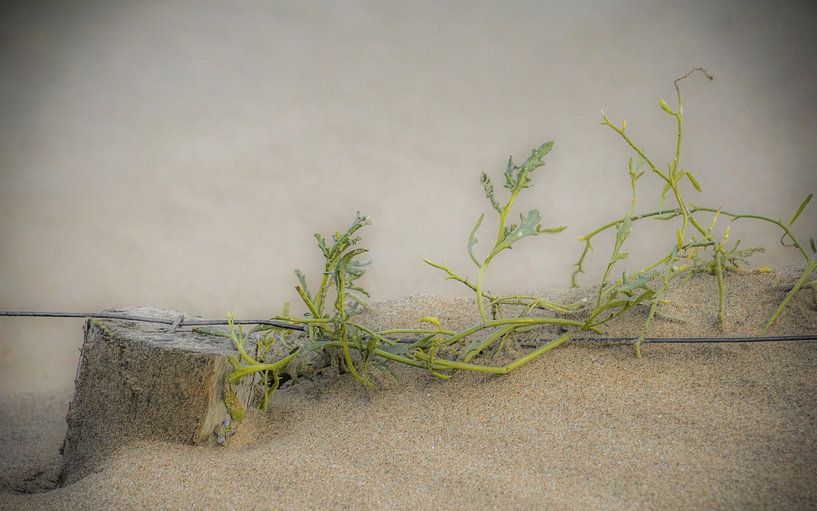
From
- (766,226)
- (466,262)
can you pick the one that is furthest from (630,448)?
(766,226)

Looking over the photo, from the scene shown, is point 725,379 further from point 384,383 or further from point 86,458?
point 86,458

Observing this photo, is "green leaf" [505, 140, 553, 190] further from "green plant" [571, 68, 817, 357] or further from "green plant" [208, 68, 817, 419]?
"green plant" [571, 68, 817, 357]

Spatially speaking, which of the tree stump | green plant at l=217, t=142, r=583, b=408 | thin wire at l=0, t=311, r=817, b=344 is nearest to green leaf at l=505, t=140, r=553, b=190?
green plant at l=217, t=142, r=583, b=408

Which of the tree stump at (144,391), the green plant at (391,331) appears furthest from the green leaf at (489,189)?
the tree stump at (144,391)

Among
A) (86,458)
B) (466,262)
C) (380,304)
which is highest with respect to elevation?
(466,262)

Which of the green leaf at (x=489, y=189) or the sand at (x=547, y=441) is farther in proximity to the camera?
the green leaf at (x=489, y=189)

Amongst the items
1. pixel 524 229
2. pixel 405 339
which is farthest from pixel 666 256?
pixel 405 339

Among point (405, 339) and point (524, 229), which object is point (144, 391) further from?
point (524, 229)

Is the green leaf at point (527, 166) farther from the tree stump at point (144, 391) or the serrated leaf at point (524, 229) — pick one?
the tree stump at point (144, 391)
